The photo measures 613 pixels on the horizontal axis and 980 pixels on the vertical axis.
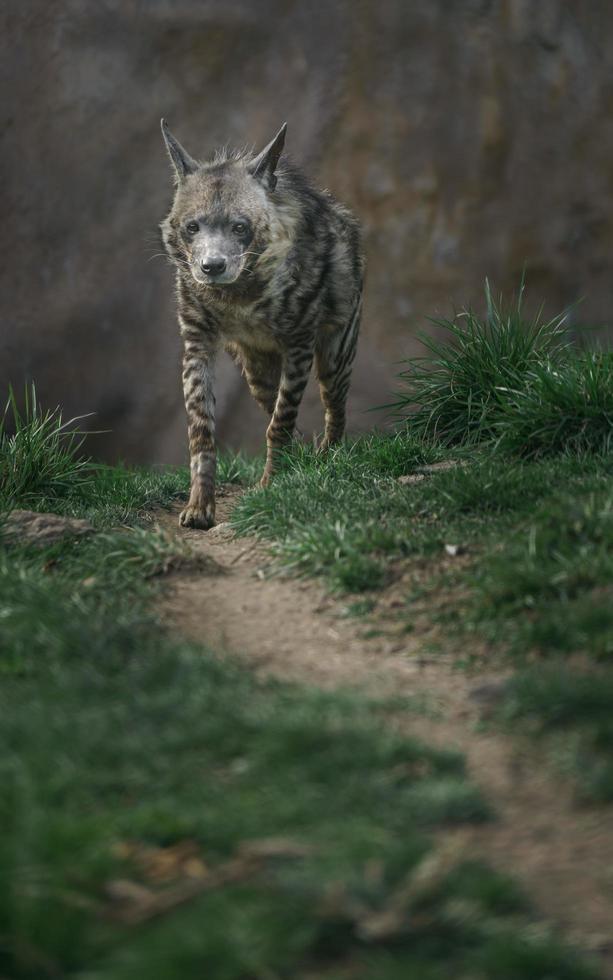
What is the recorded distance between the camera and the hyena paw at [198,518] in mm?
5770

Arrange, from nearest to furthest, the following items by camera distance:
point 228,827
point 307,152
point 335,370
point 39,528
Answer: point 228,827
point 39,528
point 335,370
point 307,152

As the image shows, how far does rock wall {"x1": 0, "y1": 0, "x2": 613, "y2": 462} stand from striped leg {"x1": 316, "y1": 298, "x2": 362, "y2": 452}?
2614 mm

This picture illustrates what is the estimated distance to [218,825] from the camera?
256 centimetres

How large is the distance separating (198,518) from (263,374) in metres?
1.53

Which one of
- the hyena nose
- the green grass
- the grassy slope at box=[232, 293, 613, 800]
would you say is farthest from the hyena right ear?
the green grass

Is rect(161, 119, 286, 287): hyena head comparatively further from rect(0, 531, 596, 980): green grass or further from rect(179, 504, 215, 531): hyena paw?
rect(0, 531, 596, 980): green grass

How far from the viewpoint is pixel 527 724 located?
3.15m

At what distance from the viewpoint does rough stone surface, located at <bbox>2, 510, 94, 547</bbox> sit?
4.77 meters

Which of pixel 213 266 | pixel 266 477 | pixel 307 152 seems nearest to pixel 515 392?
pixel 266 477

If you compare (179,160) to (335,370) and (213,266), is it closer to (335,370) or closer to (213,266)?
(213,266)

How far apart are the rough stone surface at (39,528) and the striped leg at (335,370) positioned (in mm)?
2433

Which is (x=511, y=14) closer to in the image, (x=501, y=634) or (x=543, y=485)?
(x=543, y=485)

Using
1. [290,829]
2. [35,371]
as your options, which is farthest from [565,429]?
[35,371]

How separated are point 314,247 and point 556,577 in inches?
127
